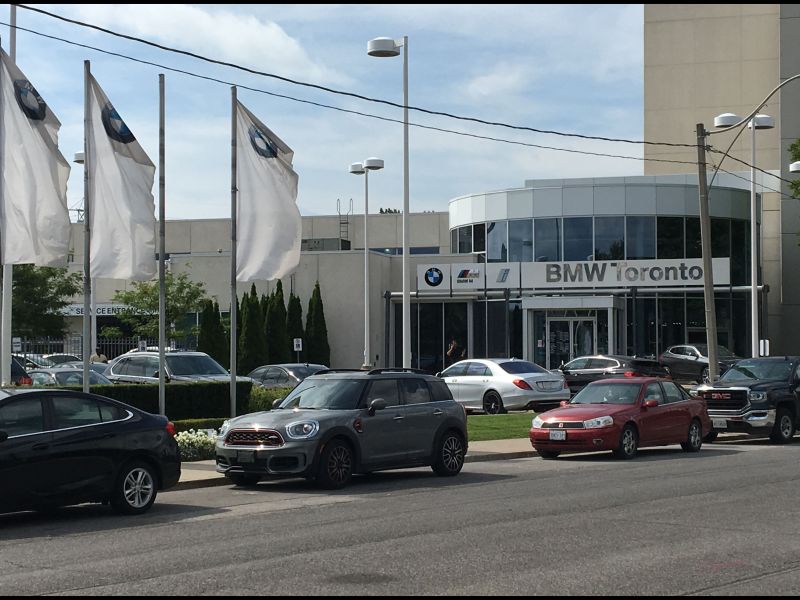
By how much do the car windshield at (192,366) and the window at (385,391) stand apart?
46.5 ft

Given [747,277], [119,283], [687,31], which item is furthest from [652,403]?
[687,31]

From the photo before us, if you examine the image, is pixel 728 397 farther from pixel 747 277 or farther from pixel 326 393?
pixel 747 277

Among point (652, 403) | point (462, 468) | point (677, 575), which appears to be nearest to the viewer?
point (677, 575)

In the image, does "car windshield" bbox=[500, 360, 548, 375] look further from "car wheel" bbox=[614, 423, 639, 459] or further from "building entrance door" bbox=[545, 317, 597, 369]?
"building entrance door" bbox=[545, 317, 597, 369]

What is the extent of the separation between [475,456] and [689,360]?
2768 centimetres

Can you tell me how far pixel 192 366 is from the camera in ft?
102

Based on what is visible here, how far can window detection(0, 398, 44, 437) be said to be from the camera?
12.7 metres

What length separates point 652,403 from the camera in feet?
71.9

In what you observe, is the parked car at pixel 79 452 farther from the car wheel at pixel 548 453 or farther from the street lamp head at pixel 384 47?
the street lamp head at pixel 384 47

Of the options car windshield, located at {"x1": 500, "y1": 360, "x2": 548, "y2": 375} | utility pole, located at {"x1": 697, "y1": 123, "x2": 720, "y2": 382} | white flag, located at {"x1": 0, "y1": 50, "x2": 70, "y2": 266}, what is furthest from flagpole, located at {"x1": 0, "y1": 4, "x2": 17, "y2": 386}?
utility pole, located at {"x1": 697, "y1": 123, "x2": 720, "y2": 382}

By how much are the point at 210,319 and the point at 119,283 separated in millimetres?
14971

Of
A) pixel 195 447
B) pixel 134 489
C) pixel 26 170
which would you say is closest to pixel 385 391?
pixel 195 447

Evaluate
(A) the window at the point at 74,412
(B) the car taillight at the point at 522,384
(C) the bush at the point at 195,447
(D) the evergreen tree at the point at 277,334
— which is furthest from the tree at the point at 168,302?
(A) the window at the point at 74,412

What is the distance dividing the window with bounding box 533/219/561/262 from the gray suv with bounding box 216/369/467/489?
110ft
